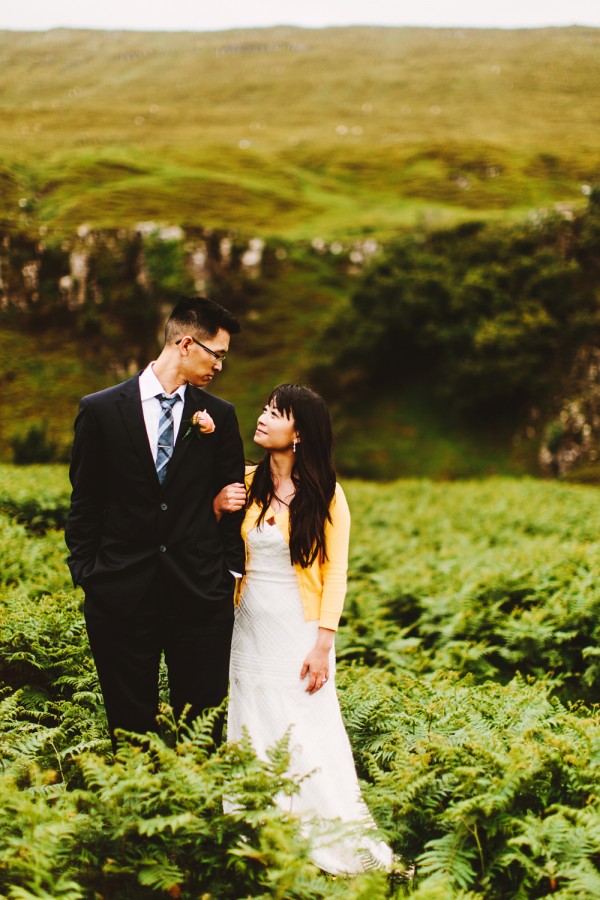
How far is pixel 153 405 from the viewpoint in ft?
15.1

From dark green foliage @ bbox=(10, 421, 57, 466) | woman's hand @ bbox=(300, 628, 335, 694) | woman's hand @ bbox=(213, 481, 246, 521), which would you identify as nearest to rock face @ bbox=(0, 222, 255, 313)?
dark green foliage @ bbox=(10, 421, 57, 466)

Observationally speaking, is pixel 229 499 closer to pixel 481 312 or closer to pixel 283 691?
Result: pixel 283 691

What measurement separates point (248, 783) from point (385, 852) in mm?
1220

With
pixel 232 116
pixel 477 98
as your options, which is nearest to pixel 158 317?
pixel 232 116

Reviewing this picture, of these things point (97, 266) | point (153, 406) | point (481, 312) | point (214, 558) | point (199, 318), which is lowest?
point (214, 558)

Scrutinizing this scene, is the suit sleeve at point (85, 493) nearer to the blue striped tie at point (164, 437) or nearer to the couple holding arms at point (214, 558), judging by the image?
the couple holding arms at point (214, 558)

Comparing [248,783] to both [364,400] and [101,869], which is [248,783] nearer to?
[101,869]

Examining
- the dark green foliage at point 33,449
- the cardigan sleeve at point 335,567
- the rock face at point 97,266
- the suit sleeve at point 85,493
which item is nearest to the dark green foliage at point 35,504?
the suit sleeve at point 85,493

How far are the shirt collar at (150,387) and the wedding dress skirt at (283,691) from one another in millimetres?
1095

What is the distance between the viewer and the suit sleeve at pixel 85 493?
14.4ft

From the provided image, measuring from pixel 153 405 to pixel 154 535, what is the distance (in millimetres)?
863

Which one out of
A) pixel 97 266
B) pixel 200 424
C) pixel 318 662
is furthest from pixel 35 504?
pixel 97 266

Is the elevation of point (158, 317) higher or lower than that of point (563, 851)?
higher

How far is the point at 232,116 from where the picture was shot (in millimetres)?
116688
